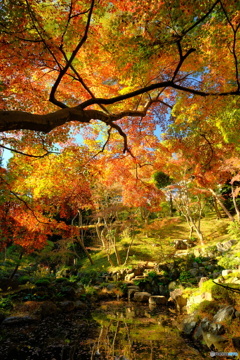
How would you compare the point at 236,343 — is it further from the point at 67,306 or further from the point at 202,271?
the point at 202,271

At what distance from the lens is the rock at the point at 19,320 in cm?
620

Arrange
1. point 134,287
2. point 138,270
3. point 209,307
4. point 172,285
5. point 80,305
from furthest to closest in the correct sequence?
1. point 138,270
2. point 134,287
3. point 172,285
4. point 80,305
5. point 209,307

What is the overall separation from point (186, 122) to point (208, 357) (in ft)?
19.8

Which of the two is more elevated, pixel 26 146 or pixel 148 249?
pixel 26 146

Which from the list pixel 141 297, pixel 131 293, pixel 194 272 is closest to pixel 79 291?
pixel 131 293

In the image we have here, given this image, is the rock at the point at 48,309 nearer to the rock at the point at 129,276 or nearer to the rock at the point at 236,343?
the rock at the point at 129,276

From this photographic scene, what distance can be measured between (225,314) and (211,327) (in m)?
0.43

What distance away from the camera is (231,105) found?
518 centimetres

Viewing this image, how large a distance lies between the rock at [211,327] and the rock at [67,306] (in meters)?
4.88

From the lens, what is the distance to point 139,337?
16.8ft

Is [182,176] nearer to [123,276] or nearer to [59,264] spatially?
[123,276]

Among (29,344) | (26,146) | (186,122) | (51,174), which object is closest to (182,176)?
(186,122)

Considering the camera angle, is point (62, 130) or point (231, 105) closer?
point (231, 105)

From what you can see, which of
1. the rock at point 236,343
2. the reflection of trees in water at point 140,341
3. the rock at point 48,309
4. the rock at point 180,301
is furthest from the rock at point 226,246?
the rock at point 48,309
